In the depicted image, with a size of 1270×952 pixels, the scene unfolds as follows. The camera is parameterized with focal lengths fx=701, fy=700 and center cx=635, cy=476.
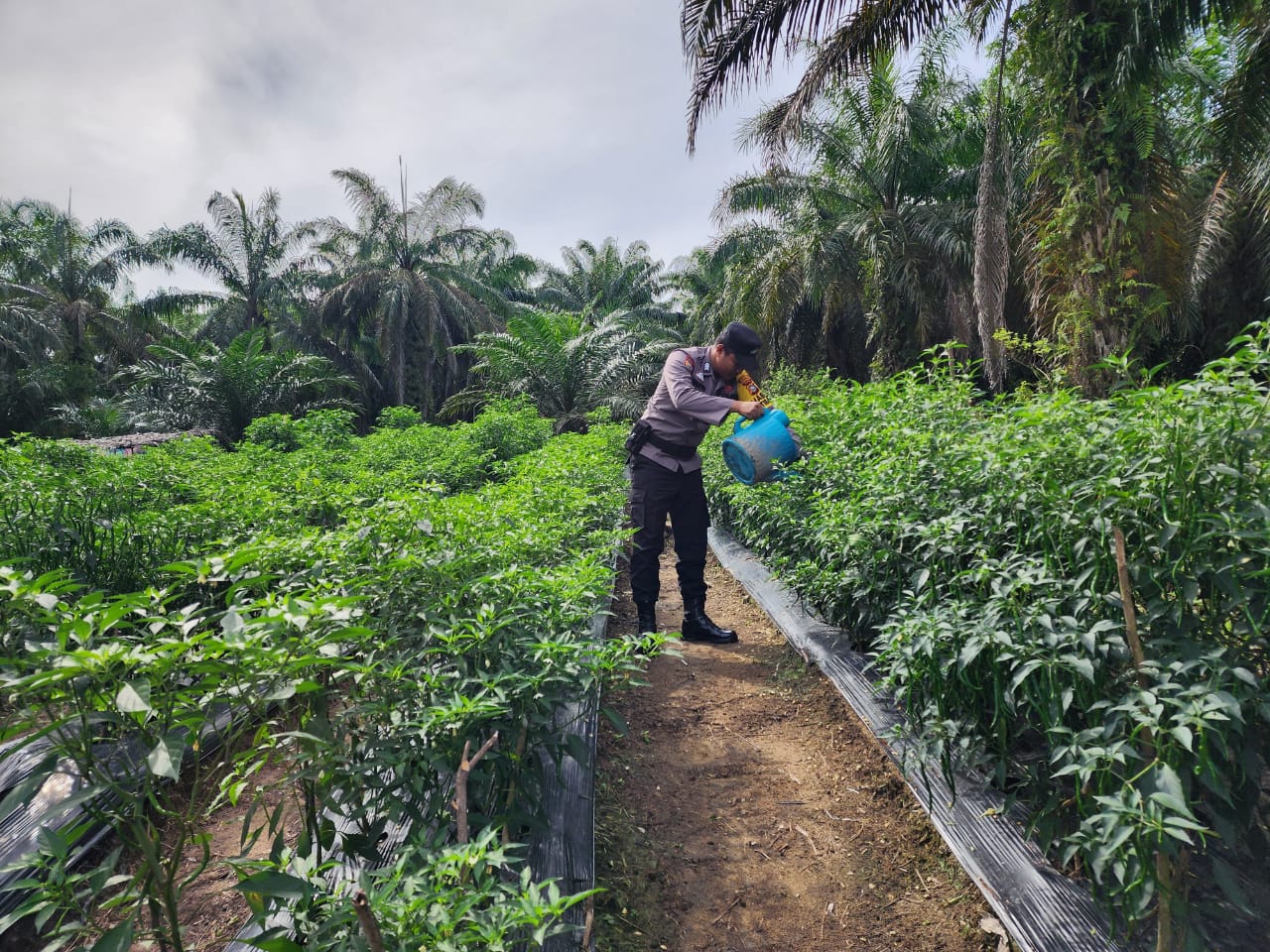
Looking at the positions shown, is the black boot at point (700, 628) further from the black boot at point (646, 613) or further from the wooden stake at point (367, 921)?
the wooden stake at point (367, 921)

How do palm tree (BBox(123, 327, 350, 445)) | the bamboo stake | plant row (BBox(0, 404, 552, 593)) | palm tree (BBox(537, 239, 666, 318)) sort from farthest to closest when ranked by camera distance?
palm tree (BBox(537, 239, 666, 318))
palm tree (BBox(123, 327, 350, 445))
plant row (BBox(0, 404, 552, 593))
the bamboo stake

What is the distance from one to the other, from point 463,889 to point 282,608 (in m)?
0.60

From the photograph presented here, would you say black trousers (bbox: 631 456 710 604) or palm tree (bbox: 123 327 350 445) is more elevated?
palm tree (bbox: 123 327 350 445)

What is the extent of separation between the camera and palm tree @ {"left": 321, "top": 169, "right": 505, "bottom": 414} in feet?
68.5

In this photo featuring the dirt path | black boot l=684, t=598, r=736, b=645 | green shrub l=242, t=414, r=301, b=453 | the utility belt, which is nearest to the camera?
the dirt path

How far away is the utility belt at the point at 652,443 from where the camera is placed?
13.5 feet

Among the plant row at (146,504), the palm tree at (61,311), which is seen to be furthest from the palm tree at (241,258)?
the plant row at (146,504)

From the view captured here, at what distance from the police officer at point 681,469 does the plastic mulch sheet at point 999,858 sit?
142 cm

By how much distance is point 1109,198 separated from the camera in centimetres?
505

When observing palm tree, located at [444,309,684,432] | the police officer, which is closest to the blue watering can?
the police officer

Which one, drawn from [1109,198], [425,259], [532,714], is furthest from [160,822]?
[425,259]

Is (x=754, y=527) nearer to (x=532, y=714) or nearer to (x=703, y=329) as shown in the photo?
(x=532, y=714)

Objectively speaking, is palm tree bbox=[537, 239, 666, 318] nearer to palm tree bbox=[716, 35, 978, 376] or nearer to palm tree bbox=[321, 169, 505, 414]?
palm tree bbox=[321, 169, 505, 414]

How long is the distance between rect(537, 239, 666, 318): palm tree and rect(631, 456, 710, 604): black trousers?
25.4 meters
